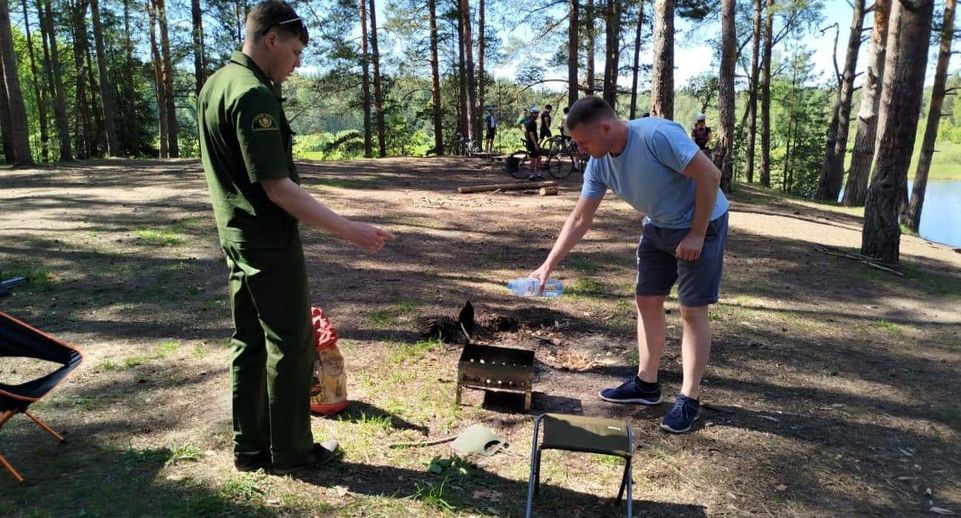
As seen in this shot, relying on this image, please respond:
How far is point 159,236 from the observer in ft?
23.9

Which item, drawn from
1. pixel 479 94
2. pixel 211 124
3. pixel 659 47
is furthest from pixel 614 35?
pixel 211 124

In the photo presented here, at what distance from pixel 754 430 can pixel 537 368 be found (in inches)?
55.1

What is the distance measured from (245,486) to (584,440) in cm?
147

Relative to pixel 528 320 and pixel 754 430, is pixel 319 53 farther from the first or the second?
pixel 754 430

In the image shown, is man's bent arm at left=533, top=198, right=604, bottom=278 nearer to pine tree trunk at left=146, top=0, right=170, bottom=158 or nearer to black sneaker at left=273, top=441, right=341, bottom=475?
black sneaker at left=273, top=441, right=341, bottom=475

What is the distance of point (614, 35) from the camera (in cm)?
2366

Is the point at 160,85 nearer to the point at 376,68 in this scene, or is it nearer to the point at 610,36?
the point at 376,68

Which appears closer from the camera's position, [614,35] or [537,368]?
[537,368]

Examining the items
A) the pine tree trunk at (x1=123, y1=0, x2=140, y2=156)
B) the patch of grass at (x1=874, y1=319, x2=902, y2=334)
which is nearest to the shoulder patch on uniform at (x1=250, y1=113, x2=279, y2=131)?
the patch of grass at (x1=874, y1=319, x2=902, y2=334)

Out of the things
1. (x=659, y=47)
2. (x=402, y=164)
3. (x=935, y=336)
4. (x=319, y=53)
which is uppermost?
(x=319, y=53)

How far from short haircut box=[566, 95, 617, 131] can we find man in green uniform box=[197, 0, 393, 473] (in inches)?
45.2

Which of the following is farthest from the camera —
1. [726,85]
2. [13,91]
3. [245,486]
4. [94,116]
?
[94,116]

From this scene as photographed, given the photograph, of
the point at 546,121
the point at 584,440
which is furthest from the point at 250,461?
the point at 546,121

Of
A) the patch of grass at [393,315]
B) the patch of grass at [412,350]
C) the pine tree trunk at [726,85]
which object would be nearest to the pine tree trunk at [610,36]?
the pine tree trunk at [726,85]
